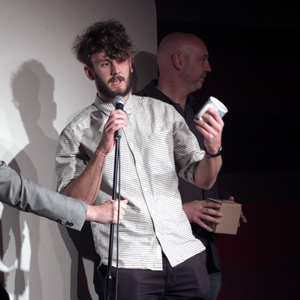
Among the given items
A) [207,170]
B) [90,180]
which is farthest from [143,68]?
[90,180]

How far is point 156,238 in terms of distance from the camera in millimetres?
2242

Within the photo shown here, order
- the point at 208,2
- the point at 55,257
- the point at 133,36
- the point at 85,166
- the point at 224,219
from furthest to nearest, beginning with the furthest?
the point at 208,2 → the point at 133,36 → the point at 55,257 → the point at 224,219 → the point at 85,166

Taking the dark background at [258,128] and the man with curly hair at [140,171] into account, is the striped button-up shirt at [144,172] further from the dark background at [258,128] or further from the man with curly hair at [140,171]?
the dark background at [258,128]

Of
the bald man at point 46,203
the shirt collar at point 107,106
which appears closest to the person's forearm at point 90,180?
the bald man at point 46,203

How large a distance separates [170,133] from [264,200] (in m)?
1.39

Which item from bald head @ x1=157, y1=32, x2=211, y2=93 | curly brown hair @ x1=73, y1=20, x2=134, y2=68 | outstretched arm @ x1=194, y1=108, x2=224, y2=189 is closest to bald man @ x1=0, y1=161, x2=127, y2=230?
outstretched arm @ x1=194, y1=108, x2=224, y2=189

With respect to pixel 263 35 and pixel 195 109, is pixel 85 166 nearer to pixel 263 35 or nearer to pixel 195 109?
pixel 195 109

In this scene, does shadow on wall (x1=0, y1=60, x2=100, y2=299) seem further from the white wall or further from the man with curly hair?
the man with curly hair

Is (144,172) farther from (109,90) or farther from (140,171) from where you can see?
(109,90)

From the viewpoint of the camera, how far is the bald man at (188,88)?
9.25ft

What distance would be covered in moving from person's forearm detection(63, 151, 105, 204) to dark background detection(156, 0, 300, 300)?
1394 mm

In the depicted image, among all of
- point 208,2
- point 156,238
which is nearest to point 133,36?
point 208,2

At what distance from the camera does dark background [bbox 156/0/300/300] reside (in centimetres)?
344

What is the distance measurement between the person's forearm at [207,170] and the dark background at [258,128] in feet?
3.62
